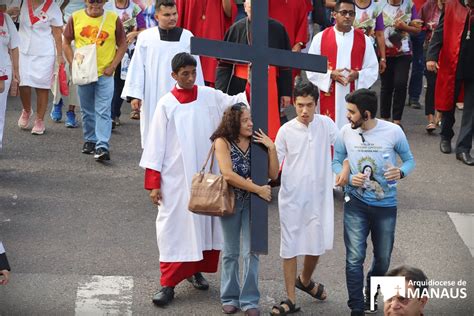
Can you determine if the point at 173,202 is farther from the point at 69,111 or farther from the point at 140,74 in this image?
the point at 69,111

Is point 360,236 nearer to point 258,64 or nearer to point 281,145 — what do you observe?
point 281,145

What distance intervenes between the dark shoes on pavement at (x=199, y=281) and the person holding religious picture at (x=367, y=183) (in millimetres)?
1144

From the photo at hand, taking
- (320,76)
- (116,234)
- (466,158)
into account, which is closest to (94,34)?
(320,76)

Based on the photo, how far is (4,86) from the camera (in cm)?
1127

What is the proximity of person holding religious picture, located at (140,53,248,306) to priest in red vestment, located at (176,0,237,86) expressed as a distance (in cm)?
327

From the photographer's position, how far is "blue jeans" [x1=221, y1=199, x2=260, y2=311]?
315 inches

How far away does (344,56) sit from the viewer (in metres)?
11.0

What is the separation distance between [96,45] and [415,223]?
3695 millimetres

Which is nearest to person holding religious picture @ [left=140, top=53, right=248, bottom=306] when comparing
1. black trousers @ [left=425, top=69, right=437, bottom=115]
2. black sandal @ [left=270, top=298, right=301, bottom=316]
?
black sandal @ [left=270, top=298, right=301, bottom=316]

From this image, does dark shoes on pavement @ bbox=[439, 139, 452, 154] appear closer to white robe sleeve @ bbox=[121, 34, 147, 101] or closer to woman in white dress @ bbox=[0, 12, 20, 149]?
white robe sleeve @ bbox=[121, 34, 147, 101]

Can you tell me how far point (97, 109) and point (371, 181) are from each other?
4582 millimetres

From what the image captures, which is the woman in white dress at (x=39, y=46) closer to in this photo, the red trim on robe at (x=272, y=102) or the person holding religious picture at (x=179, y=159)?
the red trim on robe at (x=272, y=102)

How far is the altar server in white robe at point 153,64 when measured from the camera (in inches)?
415
